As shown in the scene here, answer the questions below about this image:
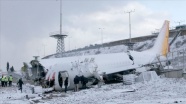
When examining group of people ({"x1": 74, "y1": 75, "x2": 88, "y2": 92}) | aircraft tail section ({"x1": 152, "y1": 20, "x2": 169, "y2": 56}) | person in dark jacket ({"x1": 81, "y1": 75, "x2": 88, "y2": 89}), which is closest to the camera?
group of people ({"x1": 74, "y1": 75, "x2": 88, "y2": 92})

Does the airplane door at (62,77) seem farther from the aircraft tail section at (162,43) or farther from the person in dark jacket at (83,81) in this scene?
the aircraft tail section at (162,43)

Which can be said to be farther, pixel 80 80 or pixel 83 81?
pixel 83 81

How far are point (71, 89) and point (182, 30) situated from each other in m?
65.6

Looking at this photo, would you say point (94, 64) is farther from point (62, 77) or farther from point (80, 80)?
point (62, 77)

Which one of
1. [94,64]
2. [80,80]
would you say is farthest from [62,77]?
[94,64]

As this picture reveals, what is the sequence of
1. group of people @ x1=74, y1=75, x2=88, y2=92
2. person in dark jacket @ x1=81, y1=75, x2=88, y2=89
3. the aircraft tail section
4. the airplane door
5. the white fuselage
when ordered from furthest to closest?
the aircraft tail section
the white fuselage
the airplane door
person in dark jacket @ x1=81, y1=75, x2=88, y2=89
group of people @ x1=74, y1=75, x2=88, y2=92

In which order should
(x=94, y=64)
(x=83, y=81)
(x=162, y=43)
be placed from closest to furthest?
(x=83, y=81) < (x=94, y=64) < (x=162, y=43)

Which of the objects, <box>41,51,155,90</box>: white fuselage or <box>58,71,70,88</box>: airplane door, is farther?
<box>41,51,155,90</box>: white fuselage

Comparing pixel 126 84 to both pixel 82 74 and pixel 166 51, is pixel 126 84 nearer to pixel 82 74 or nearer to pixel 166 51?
pixel 82 74

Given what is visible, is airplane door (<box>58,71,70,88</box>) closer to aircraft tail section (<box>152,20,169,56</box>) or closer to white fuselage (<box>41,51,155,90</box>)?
white fuselage (<box>41,51,155,90</box>)

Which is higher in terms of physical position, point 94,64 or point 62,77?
point 94,64

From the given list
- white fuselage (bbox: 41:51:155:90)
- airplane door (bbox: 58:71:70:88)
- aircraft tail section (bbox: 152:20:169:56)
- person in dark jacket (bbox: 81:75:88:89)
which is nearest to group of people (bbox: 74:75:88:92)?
person in dark jacket (bbox: 81:75:88:89)

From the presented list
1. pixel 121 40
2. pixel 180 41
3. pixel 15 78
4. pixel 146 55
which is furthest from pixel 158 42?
pixel 121 40

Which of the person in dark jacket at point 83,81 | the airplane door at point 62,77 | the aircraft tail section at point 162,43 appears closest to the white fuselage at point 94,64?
the airplane door at point 62,77
